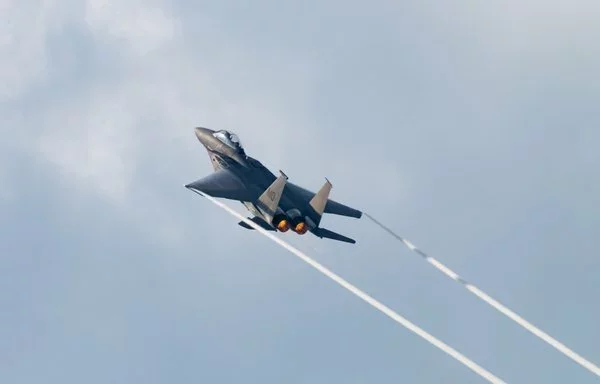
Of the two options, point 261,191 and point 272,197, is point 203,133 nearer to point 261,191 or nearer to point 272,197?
point 261,191

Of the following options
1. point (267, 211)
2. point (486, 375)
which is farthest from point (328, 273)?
point (267, 211)

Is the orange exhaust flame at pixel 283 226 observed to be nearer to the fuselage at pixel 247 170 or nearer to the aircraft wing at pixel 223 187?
the fuselage at pixel 247 170

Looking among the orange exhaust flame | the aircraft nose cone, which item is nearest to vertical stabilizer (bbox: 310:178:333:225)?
the orange exhaust flame

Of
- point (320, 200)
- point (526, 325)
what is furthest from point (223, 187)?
point (526, 325)

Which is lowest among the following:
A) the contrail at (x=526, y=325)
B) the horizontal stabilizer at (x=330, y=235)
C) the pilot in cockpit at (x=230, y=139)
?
the contrail at (x=526, y=325)

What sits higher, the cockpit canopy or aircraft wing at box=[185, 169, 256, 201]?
the cockpit canopy

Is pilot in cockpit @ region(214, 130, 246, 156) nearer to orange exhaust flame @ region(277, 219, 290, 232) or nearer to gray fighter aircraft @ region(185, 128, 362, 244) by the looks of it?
gray fighter aircraft @ region(185, 128, 362, 244)

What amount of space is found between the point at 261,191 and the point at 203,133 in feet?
36.2

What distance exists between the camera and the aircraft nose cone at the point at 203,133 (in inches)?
2928

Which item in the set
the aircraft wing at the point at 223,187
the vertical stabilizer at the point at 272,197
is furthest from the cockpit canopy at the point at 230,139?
the vertical stabilizer at the point at 272,197

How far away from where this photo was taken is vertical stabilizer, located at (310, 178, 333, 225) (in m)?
62.2

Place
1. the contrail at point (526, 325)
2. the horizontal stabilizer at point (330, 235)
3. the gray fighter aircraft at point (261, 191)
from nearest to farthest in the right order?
the contrail at point (526, 325), the gray fighter aircraft at point (261, 191), the horizontal stabilizer at point (330, 235)

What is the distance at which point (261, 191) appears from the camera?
2635 inches

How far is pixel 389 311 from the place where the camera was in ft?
114
